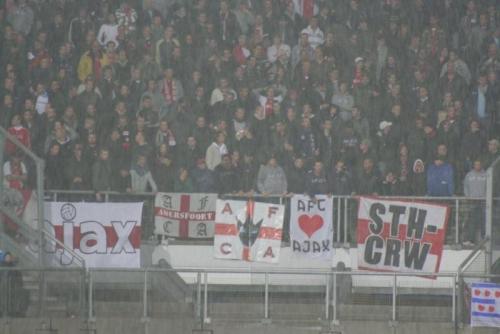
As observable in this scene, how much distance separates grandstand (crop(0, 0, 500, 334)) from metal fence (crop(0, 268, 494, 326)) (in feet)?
0.11

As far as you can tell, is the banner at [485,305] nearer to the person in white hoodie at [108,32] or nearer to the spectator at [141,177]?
the spectator at [141,177]

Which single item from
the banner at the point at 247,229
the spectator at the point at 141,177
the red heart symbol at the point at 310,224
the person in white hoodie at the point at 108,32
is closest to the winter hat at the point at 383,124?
the red heart symbol at the point at 310,224

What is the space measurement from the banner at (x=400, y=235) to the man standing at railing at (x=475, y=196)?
0.57 meters

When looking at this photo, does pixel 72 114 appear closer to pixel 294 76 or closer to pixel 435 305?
pixel 294 76

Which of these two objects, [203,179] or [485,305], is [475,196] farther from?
[203,179]

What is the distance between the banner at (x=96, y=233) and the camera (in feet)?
68.3

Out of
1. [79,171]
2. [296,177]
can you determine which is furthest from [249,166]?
[79,171]

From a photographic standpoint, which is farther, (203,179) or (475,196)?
(203,179)

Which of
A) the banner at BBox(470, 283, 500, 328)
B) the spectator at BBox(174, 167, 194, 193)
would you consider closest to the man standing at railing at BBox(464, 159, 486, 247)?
the banner at BBox(470, 283, 500, 328)

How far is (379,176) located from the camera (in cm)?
2167

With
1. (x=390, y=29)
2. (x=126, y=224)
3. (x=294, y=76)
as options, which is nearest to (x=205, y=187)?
(x=126, y=224)

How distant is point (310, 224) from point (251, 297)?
62.1 inches

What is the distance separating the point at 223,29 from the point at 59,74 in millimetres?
3207

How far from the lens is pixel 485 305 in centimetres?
1884
